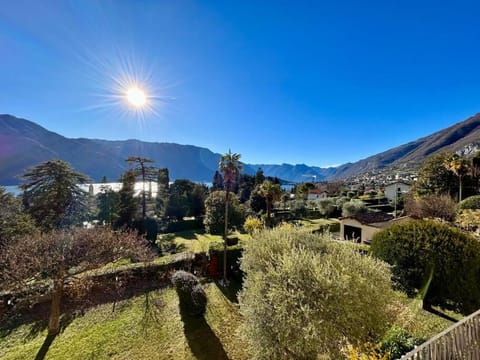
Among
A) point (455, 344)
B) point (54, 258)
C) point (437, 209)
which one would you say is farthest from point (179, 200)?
point (455, 344)

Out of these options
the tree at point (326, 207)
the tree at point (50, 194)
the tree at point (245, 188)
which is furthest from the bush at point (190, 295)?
the tree at point (245, 188)

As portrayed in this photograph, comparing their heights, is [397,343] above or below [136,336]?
above

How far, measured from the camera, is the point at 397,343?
4949 mm

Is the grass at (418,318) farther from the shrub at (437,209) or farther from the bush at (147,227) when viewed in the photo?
the bush at (147,227)

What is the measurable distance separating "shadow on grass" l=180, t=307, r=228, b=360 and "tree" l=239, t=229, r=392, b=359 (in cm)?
203

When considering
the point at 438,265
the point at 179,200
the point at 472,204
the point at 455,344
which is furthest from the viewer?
the point at 179,200

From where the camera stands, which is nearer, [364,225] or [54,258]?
[54,258]

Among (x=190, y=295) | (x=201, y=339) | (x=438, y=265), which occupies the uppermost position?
(x=438, y=265)

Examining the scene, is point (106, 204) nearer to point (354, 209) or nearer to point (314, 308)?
point (314, 308)

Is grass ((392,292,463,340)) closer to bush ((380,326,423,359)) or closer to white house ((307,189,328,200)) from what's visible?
bush ((380,326,423,359))

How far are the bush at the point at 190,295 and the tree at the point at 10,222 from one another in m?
11.1

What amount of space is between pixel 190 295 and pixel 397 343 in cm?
768

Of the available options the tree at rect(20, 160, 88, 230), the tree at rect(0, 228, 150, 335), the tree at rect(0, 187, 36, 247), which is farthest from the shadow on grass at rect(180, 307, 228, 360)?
the tree at rect(20, 160, 88, 230)

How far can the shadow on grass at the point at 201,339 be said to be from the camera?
24.6 feet
